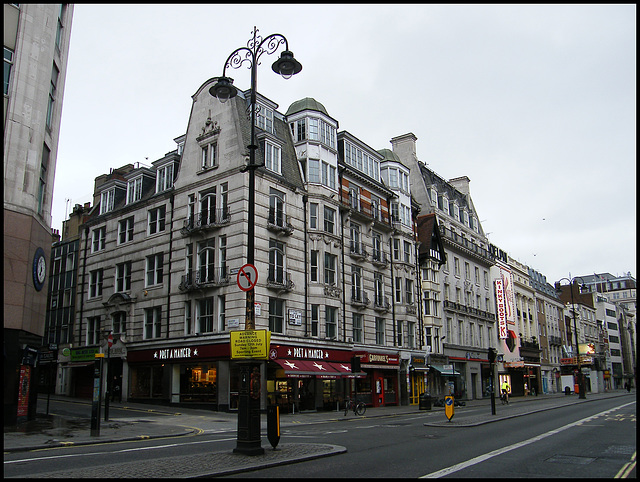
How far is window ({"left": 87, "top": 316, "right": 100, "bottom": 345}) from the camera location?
125ft

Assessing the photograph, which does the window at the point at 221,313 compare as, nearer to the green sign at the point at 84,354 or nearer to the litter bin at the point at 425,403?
the green sign at the point at 84,354

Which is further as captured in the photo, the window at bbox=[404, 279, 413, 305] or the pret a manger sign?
the window at bbox=[404, 279, 413, 305]

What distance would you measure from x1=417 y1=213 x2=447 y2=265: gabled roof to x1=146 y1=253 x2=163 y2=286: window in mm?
23090

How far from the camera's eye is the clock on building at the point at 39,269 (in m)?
21.1

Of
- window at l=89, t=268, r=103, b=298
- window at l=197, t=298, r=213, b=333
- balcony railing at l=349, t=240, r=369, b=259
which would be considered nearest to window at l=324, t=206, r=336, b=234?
balcony railing at l=349, t=240, r=369, b=259

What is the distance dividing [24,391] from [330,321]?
60.2 ft

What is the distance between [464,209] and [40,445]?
54.6 metres

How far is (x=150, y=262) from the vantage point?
35.8 m

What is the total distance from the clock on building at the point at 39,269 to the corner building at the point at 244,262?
9497mm

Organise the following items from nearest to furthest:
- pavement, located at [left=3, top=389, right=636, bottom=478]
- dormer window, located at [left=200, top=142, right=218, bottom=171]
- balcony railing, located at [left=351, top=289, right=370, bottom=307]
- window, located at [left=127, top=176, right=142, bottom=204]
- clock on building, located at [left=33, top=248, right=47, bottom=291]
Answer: pavement, located at [left=3, top=389, right=636, bottom=478], clock on building, located at [left=33, top=248, right=47, bottom=291], dormer window, located at [left=200, top=142, right=218, bottom=171], balcony railing, located at [left=351, top=289, right=370, bottom=307], window, located at [left=127, top=176, right=142, bottom=204]

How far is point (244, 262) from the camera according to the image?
29.2 metres

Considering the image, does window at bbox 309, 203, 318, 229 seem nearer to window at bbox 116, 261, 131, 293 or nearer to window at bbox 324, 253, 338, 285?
window at bbox 324, 253, 338, 285

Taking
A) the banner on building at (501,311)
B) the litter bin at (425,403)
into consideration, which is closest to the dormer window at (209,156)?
the litter bin at (425,403)

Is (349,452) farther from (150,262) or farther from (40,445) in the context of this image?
(150,262)
